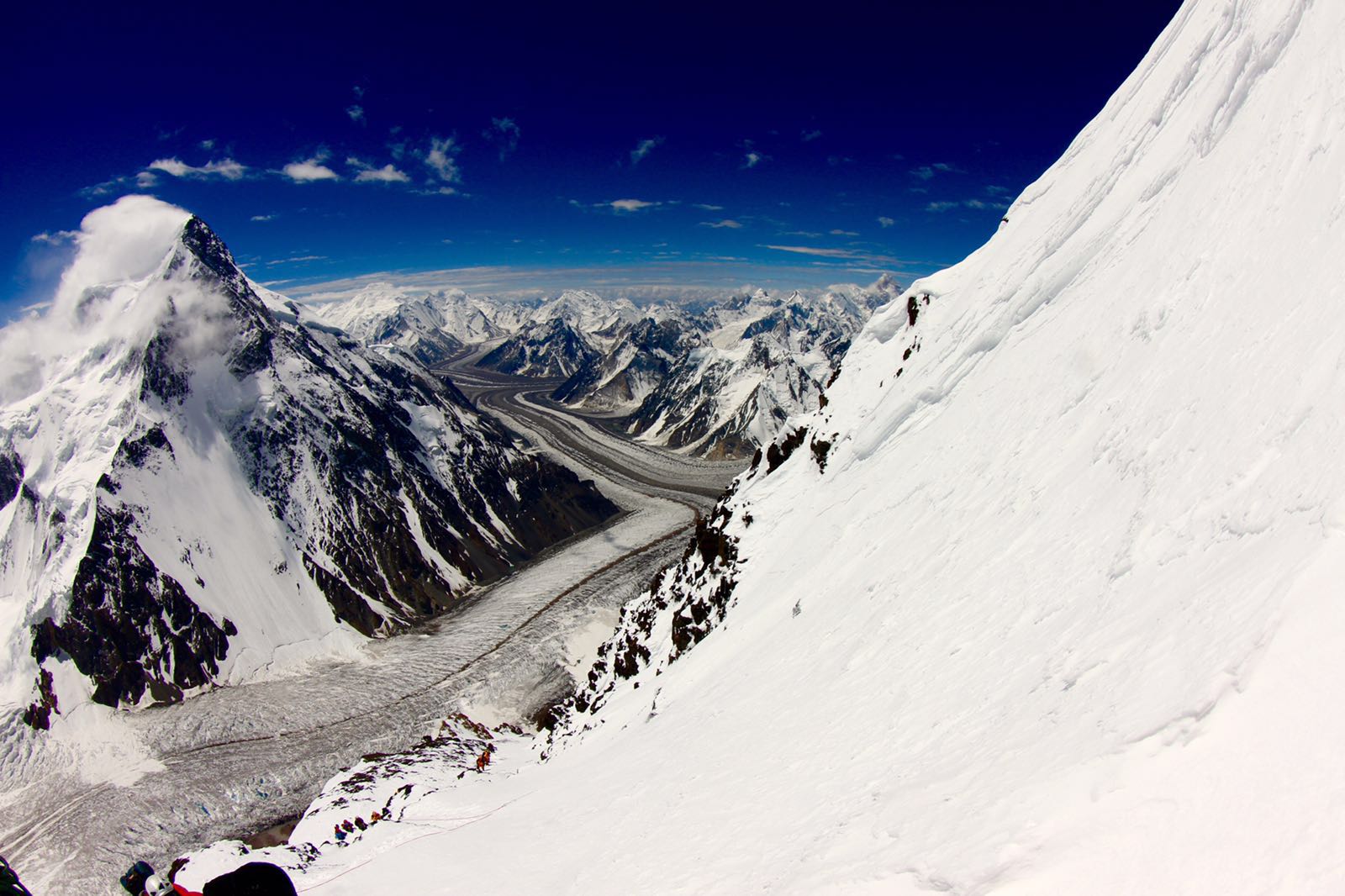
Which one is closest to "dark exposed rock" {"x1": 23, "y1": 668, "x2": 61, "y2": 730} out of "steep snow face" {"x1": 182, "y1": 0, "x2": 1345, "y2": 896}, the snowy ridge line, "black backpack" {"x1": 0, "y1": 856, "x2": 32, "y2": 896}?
"steep snow face" {"x1": 182, "y1": 0, "x2": 1345, "y2": 896}

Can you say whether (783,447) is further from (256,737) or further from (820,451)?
(256,737)

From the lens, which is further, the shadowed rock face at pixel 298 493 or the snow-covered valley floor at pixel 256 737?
the shadowed rock face at pixel 298 493

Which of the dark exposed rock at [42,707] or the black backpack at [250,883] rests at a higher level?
the black backpack at [250,883]

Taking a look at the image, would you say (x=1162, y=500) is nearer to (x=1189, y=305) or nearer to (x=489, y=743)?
(x=1189, y=305)

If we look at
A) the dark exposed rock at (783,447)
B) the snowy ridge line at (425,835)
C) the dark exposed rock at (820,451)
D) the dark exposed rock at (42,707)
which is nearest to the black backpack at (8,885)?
the snowy ridge line at (425,835)

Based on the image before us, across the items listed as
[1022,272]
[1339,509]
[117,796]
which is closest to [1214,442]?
[1339,509]

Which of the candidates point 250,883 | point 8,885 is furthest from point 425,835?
point 250,883

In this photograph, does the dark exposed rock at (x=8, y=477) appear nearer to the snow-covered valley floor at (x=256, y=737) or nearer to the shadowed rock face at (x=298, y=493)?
the shadowed rock face at (x=298, y=493)

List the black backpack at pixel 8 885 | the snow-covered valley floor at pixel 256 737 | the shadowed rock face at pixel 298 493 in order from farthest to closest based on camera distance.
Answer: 1. the shadowed rock face at pixel 298 493
2. the snow-covered valley floor at pixel 256 737
3. the black backpack at pixel 8 885
